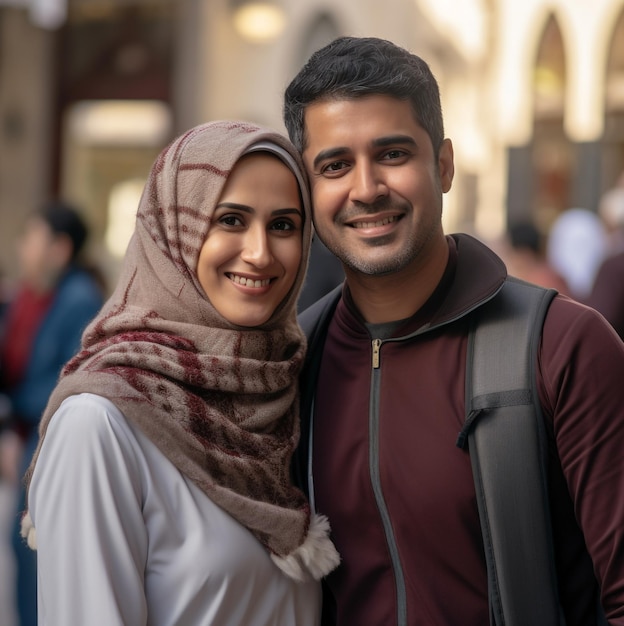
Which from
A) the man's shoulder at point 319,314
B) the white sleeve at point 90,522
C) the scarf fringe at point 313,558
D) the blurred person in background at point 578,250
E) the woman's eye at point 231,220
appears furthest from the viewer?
the blurred person in background at point 578,250

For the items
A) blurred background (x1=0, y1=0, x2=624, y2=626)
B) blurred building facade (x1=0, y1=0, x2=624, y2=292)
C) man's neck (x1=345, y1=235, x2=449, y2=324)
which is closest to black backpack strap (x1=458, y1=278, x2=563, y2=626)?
man's neck (x1=345, y1=235, x2=449, y2=324)

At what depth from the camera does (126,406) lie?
2.47 m

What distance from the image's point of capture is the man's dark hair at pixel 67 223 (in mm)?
5922

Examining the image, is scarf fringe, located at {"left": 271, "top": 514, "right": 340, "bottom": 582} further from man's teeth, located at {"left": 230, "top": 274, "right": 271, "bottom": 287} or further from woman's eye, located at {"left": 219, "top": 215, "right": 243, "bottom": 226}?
woman's eye, located at {"left": 219, "top": 215, "right": 243, "bottom": 226}

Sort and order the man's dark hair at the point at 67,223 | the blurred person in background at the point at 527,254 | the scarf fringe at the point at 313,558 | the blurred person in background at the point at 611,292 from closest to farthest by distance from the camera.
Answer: the scarf fringe at the point at 313,558
the blurred person in background at the point at 611,292
the man's dark hair at the point at 67,223
the blurred person in background at the point at 527,254

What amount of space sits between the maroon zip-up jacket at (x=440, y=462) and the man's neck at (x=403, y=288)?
30 millimetres

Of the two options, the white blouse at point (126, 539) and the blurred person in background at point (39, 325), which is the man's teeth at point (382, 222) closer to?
the white blouse at point (126, 539)

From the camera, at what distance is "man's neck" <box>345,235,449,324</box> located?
9.26 feet

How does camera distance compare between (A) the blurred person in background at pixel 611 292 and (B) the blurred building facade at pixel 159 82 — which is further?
(B) the blurred building facade at pixel 159 82

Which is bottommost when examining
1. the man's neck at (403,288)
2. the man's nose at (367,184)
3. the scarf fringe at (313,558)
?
the scarf fringe at (313,558)

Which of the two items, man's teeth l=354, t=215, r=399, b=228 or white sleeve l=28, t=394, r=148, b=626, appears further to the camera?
man's teeth l=354, t=215, r=399, b=228

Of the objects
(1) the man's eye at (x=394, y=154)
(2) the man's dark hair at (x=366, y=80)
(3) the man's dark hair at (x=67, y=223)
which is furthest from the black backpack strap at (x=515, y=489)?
(3) the man's dark hair at (x=67, y=223)

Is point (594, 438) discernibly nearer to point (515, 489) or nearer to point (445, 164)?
point (515, 489)

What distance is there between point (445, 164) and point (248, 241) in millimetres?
603
